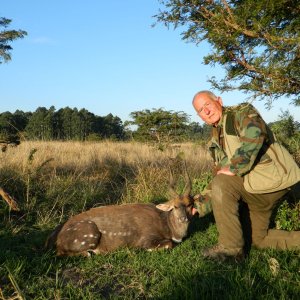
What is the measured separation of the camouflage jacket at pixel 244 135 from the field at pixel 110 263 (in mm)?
1160

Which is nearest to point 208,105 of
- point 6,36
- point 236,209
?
point 236,209

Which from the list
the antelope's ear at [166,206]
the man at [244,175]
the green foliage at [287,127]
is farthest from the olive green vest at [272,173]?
the green foliage at [287,127]

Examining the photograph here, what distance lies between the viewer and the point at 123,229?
6547 millimetres

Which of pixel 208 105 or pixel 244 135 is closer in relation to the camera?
pixel 244 135

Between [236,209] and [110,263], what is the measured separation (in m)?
1.77

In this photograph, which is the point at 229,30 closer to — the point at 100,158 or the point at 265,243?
the point at 265,243

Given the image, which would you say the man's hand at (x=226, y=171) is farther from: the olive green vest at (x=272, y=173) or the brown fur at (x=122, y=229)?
the brown fur at (x=122, y=229)

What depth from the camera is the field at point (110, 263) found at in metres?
4.29

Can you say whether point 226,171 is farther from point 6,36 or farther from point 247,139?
point 6,36

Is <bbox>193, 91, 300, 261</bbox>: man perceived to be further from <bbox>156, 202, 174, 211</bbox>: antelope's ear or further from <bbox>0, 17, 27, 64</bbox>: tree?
<bbox>0, 17, 27, 64</bbox>: tree

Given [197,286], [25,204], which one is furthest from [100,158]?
[197,286]

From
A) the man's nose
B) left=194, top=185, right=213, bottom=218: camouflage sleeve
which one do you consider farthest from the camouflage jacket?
left=194, top=185, right=213, bottom=218: camouflage sleeve

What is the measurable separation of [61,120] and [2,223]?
5228 cm

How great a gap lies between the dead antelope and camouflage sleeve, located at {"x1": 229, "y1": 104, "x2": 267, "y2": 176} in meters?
1.58
